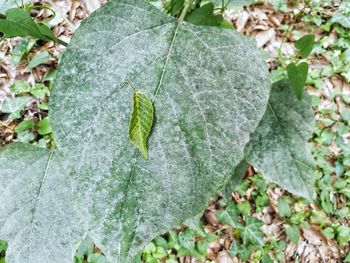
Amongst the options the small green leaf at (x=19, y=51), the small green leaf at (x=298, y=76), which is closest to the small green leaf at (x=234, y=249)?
the small green leaf at (x=298, y=76)

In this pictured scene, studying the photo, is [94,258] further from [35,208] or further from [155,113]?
[155,113]

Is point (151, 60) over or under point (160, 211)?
over

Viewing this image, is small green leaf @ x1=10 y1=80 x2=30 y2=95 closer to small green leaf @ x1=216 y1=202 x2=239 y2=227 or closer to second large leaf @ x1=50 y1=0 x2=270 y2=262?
small green leaf @ x1=216 y1=202 x2=239 y2=227

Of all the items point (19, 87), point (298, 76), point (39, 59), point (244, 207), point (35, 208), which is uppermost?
point (298, 76)

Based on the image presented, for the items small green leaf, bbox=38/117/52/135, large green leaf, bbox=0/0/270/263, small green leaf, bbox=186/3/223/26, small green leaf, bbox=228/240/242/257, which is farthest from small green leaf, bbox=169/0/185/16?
small green leaf, bbox=228/240/242/257

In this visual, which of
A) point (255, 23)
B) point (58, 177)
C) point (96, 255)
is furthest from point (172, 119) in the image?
point (255, 23)

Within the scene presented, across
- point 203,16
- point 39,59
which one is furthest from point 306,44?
point 39,59

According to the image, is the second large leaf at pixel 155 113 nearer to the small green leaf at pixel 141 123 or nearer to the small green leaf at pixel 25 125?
the small green leaf at pixel 141 123

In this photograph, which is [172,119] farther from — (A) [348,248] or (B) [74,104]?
(A) [348,248]
